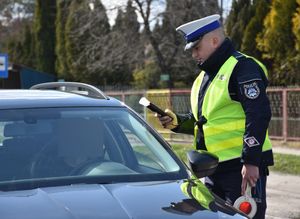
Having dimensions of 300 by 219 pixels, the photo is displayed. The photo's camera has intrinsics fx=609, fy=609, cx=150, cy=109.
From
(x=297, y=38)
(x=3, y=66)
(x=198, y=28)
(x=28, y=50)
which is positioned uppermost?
(x=198, y=28)

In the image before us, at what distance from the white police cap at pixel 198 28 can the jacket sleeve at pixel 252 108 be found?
0.37 metres

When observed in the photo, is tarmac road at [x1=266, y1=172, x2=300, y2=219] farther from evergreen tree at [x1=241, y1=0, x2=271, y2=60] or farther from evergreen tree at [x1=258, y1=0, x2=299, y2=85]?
evergreen tree at [x1=241, y1=0, x2=271, y2=60]

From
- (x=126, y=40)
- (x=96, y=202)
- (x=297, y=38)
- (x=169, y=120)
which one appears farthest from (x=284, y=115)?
(x=126, y=40)

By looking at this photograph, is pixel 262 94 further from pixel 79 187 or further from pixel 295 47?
pixel 295 47

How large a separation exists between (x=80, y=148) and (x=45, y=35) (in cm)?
3473

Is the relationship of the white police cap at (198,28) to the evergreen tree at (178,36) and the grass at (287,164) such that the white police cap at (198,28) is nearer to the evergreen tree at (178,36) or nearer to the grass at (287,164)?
the grass at (287,164)

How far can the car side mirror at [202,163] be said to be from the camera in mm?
3719

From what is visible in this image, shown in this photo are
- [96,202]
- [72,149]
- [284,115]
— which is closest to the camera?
[96,202]

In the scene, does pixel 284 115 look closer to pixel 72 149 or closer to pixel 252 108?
pixel 252 108

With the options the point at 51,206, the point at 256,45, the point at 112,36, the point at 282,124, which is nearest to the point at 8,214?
the point at 51,206

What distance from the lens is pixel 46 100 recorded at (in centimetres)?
405

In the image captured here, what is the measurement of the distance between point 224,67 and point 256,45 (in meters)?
15.3

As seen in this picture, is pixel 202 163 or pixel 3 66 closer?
pixel 202 163

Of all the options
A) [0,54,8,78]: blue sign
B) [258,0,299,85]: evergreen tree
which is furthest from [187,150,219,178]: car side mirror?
[0,54,8,78]: blue sign
